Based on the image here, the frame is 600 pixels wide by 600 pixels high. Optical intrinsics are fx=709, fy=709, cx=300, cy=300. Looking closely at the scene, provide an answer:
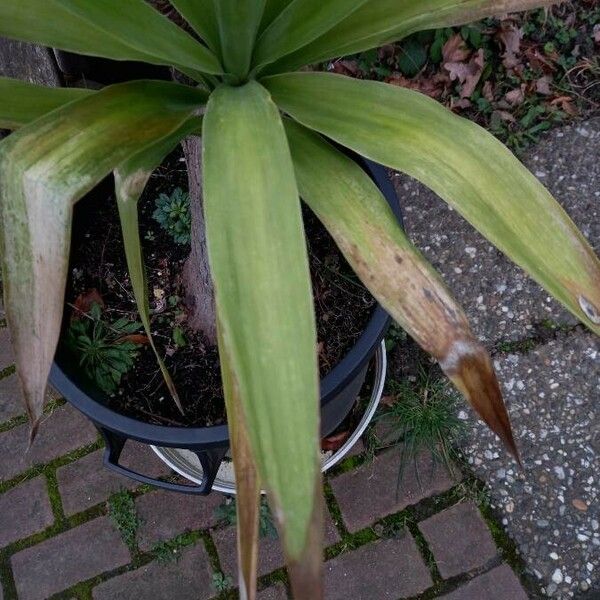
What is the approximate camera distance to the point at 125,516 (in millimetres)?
1702

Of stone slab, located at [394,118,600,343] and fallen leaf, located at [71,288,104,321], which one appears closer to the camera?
fallen leaf, located at [71,288,104,321]

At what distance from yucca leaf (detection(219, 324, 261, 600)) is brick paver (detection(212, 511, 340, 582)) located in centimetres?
102

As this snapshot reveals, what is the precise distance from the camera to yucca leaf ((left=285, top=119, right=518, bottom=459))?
2.42 ft

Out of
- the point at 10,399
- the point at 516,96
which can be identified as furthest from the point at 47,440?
the point at 516,96

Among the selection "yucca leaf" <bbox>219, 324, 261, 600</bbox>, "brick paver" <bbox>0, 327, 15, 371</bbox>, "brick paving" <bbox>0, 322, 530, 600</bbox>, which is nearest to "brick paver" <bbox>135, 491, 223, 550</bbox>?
"brick paving" <bbox>0, 322, 530, 600</bbox>

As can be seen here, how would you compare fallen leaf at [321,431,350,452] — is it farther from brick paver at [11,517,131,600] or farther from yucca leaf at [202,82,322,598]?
yucca leaf at [202,82,322,598]

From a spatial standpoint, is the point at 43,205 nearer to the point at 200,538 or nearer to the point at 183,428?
the point at 183,428

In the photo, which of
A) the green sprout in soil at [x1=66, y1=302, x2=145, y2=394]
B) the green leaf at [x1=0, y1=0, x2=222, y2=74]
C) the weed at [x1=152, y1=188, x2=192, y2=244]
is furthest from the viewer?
the weed at [x1=152, y1=188, x2=192, y2=244]

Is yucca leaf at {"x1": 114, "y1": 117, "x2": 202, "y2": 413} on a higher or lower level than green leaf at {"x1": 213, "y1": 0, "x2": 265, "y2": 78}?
lower

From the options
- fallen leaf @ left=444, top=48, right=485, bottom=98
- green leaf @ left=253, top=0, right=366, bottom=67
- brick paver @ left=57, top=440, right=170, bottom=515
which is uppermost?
fallen leaf @ left=444, top=48, right=485, bottom=98

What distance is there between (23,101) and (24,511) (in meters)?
1.18

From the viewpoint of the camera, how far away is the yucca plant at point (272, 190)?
0.62 metres

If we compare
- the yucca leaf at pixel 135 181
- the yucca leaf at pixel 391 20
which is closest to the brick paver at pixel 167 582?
the yucca leaf at pixel 135 181

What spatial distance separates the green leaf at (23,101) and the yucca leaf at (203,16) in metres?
0.16
